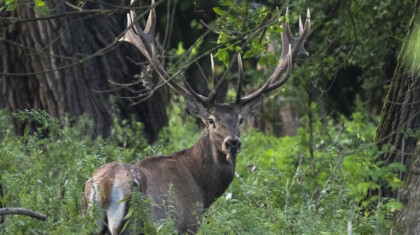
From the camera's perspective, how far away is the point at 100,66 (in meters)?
12.2

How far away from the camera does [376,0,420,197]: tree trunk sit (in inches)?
271

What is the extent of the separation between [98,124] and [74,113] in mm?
383

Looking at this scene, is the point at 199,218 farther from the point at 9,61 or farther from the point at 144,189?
the point at 9,61

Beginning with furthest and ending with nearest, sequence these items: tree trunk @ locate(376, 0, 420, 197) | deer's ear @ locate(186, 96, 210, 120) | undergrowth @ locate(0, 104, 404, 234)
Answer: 1. deer's ear @ locate(186, 96, 210, 120)
2. tree trunk @ locate(376, 0, 420, 197)
3. undergrowth @ locate(0, 104, 404, 234)

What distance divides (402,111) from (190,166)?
7.70 ft

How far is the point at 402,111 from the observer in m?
7.18

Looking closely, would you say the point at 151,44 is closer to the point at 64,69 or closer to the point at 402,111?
the point at 402,111

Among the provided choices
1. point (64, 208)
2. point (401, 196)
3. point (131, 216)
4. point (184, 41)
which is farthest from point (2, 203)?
point (184, 41)

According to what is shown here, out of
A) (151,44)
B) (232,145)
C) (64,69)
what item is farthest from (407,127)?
(64,69)

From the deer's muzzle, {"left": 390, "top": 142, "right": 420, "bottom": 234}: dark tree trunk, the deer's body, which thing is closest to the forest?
{"left": 390, "top": 142, "right": 420, "bottom": 234}: dark tree trunk

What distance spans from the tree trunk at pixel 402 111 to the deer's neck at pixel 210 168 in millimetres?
1733

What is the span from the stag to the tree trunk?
60.6 inches

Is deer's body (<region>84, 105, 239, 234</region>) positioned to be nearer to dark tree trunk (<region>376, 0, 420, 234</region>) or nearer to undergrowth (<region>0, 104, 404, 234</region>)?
undergrowth (<region>0, 104, 404, 234</region>)

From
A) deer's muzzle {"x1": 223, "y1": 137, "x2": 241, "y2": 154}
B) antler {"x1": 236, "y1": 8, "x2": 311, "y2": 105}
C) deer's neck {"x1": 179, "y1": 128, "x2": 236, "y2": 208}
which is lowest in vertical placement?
deer's neck {"x1": 179, "y1": 128, "x2": 236, "y2": 208}
